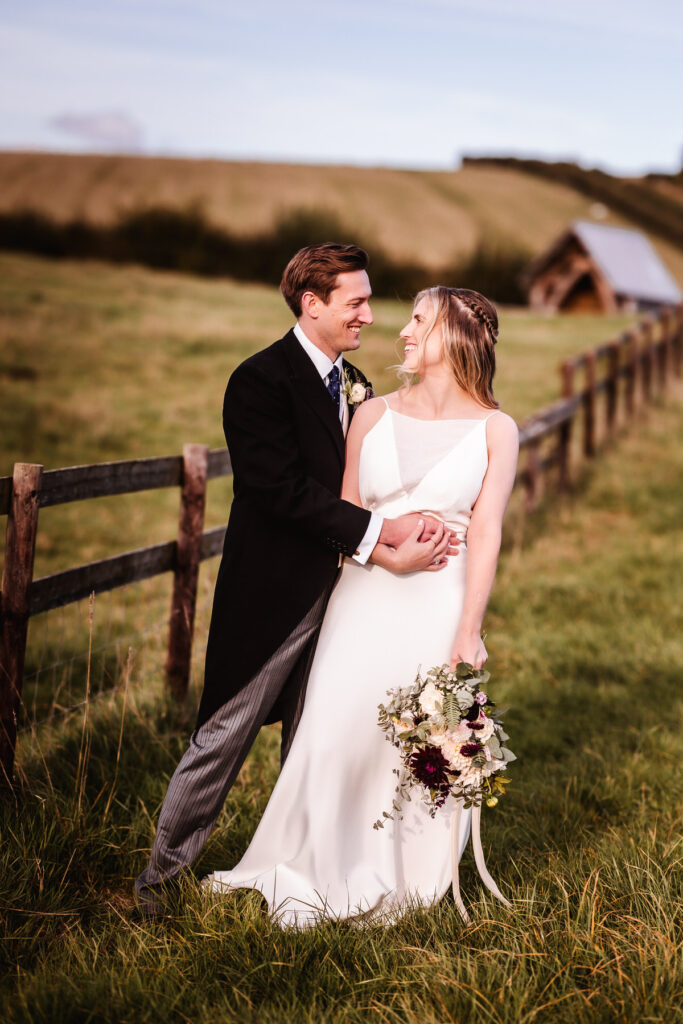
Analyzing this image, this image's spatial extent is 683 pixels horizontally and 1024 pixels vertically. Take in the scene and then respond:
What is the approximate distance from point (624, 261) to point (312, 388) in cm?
3238

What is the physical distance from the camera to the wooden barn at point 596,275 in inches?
1233

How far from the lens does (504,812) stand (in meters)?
3.72

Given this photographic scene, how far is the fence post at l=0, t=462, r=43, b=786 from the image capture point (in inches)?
134

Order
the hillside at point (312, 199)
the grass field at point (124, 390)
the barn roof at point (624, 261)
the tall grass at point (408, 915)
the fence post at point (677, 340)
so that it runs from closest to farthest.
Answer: the tall grass at point (408, 915)
the grass field at point (124, 390)
the fence post at point (677, 340)
the barn roof at point (624, 261)
the hillside at point (312, 199)

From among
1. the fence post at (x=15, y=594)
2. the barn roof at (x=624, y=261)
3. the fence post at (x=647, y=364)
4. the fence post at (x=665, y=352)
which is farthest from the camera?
the barn roof at (x=624, y=261)

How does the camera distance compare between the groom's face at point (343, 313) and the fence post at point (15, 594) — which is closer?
the groom's face at point (343, 313)

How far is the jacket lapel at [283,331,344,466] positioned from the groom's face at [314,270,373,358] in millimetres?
91

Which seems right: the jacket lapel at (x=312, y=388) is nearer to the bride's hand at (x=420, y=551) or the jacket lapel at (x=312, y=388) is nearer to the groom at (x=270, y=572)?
the groom at (x=270, y=572)

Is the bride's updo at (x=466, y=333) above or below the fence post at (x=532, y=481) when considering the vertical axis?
above

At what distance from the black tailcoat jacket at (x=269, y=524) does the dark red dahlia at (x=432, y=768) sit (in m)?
0.62

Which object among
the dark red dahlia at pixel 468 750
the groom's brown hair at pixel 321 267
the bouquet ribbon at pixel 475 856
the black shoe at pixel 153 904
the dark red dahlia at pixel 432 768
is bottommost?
the black shoe at pixel 153 904

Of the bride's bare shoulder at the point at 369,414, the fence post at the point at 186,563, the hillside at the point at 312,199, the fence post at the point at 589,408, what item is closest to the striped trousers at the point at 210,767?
the bride's bare shoulder at the point at 369,414

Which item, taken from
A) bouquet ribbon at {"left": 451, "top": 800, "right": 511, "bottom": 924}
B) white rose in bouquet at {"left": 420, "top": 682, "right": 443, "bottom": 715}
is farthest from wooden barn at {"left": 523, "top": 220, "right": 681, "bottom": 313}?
white rose in bouquet at {"left": 420, "top": 682, "right": 443, "bottom": 715}

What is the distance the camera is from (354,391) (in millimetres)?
3072
